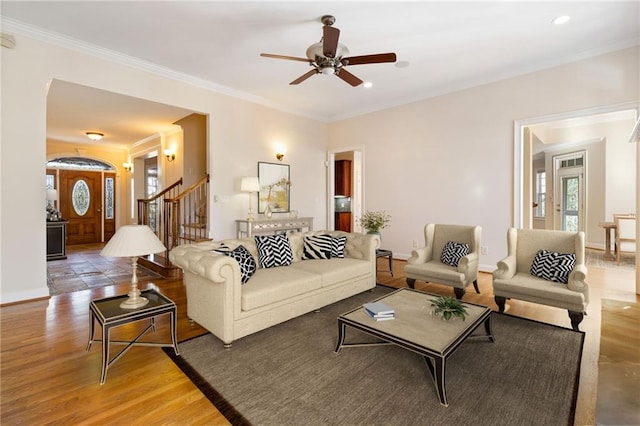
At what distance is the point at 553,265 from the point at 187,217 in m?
6.49

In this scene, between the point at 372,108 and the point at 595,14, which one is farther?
the point at 372,108

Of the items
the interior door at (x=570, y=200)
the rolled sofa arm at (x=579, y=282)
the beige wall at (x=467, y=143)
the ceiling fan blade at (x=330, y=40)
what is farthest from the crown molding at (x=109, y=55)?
the interior door at (x=570, y=200)

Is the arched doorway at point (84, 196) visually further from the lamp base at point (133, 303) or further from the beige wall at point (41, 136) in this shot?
the lamp base at point (133, 303)

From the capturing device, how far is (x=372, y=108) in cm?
638

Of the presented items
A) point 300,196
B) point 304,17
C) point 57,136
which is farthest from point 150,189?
point 304,17

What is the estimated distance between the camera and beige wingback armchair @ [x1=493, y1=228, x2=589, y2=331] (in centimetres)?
280

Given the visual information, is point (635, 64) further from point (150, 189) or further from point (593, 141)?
point (150, 189)

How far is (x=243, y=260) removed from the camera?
2.95 meters

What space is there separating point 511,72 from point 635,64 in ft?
4.50

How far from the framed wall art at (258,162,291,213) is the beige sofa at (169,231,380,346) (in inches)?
92.6

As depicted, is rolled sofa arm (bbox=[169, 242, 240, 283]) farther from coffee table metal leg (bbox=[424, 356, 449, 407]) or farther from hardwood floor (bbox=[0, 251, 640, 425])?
coffee table metal leg (bbox=[424, 356, 449, 407])

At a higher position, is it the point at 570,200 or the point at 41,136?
the point at 41,136

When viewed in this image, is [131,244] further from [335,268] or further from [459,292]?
[459,292]

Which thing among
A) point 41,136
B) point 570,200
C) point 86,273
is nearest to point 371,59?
point 41,136
